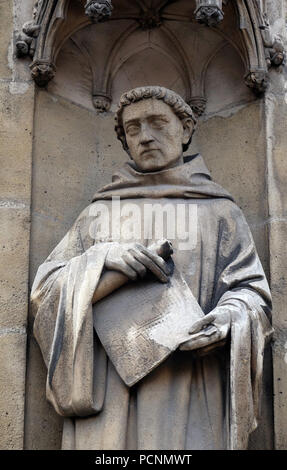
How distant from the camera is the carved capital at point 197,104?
6.66 metres

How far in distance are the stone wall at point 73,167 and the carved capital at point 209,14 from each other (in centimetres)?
44

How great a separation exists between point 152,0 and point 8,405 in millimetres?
2143

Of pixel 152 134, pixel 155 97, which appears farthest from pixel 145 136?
pixel 155 97

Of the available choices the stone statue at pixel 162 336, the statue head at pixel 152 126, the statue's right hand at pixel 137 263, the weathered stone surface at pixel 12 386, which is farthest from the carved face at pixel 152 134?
the weathered stone surface at pixel 12 386

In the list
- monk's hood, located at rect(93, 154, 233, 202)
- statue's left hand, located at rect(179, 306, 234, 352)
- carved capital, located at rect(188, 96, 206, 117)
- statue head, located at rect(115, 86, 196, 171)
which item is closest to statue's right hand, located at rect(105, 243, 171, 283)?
statue's left hand, located at rect(179, 306, 234, 352)

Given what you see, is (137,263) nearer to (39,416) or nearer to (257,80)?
(39,416)

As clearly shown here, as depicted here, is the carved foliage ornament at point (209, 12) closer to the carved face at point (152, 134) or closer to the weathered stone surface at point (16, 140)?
the carved face at point (152, 134)

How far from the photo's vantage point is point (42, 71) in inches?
250

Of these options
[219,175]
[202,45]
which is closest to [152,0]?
[202,45]

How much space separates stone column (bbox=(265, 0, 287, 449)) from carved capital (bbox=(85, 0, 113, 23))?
84cm

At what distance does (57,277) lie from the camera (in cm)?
559

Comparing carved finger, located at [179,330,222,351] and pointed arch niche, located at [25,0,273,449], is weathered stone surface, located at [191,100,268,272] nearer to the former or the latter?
pointed arch niche, located at [25,0,273,449]

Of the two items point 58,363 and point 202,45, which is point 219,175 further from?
point 58,363
